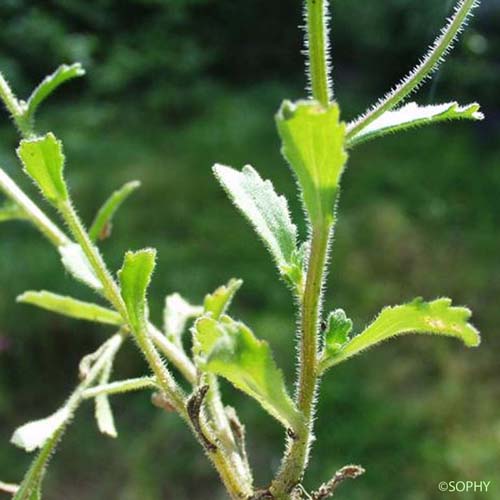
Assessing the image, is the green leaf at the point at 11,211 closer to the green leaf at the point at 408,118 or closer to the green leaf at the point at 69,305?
the green leaf at the point at 69,305

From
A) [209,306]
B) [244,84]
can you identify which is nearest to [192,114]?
[244,84]

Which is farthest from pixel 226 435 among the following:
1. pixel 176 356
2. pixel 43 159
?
pixel 43 159

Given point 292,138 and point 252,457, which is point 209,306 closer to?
point 292,138

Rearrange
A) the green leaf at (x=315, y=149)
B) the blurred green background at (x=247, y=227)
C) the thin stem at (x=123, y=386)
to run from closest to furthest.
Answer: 1. the green leaf at (x=315, y=149)
2. the thin stem at (x=123, y=386)
3. the blurred green background at (x=247, y=227)

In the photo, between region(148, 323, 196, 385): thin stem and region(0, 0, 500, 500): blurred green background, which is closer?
region(148, 323, 196, 385): thin stem

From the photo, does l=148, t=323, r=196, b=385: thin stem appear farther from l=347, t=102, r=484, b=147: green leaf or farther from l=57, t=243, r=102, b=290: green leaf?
l=347, t=102, r=484, b=147: green leaf

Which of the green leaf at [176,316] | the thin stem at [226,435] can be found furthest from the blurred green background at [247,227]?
the thin stem at [226,435]

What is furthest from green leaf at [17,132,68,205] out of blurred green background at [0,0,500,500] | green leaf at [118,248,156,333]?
blurred green background at [0,0,500,500]
